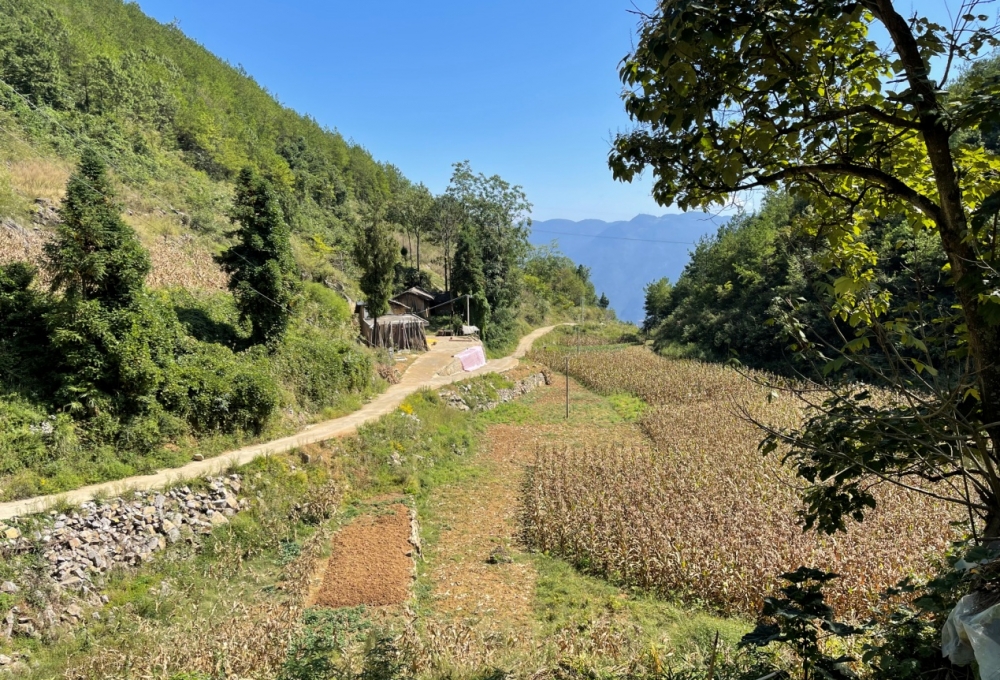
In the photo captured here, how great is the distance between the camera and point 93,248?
36.1 feet

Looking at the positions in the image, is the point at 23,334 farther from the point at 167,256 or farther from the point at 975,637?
the point at 975,637

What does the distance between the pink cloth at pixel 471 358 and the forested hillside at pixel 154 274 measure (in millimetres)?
5689

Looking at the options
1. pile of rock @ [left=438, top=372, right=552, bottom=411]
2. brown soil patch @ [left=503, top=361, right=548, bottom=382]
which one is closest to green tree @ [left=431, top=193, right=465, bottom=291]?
brown soil patch @ [left=503, top=361, right=548, bottom=382]

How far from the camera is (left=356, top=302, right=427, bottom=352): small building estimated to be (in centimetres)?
2912

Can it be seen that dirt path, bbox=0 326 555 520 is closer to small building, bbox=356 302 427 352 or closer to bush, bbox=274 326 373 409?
bush, bbox=274 326 373 409

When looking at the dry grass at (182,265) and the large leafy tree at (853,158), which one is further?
the dry grass at (182,265)

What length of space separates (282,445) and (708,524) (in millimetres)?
11369

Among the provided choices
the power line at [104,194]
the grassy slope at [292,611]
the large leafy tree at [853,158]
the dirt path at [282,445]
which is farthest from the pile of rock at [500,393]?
the large leafy tree at [853,158]

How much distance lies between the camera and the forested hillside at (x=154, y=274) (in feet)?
34.9

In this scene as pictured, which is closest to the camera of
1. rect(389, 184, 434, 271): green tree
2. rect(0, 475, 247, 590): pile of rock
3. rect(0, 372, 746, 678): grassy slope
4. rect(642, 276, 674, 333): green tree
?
rect(0, 372, 746, 678): grassy slope

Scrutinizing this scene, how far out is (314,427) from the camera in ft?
52.9

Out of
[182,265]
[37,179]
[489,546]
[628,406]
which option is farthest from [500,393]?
[37,179]

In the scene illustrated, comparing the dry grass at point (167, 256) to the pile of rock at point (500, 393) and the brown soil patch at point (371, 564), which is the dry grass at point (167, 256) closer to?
the pile of rock at point (500, 393)

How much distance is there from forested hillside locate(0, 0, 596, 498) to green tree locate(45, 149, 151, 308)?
4 centimetres
